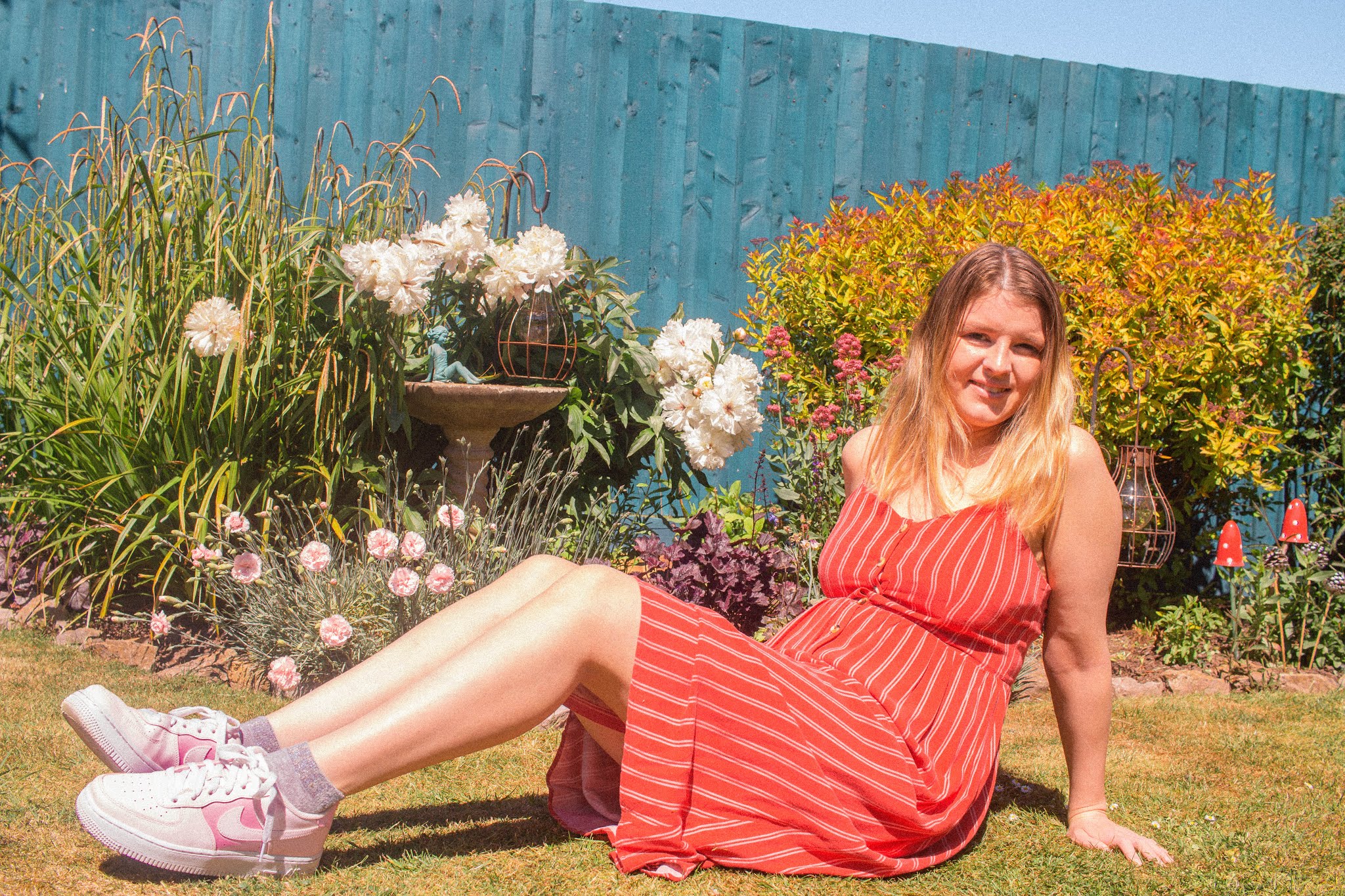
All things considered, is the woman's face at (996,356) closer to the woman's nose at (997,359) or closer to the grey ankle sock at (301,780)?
the woman's nose at (997,359)

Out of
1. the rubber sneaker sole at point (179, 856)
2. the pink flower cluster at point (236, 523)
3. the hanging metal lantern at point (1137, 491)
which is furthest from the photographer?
the hanging metal lantern at point (1137, 491)

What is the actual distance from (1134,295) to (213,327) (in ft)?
10.5

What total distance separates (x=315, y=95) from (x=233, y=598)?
261 centimetres

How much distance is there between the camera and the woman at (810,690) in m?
1.78

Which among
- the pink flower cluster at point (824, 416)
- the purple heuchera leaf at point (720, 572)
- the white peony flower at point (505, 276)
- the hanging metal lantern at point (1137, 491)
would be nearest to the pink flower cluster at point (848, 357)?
the pink flower cluster at point (824, 416)

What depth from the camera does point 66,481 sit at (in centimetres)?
350

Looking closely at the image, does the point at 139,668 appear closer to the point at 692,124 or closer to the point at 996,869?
the point at 996,869

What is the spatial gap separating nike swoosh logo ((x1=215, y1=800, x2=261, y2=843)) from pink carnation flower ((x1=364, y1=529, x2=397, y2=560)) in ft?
4.34

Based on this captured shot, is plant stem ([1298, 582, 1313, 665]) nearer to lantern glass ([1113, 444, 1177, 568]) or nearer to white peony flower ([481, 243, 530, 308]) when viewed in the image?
lantern glass ([1113, 444, 1177, 568])

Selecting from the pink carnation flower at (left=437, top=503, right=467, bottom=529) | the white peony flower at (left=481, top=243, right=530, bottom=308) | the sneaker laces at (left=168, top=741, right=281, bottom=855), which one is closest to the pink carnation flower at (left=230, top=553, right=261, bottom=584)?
the pink carnation flower at (left=437, top=503, right=467, bottom=529)

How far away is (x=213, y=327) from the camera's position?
3.24 metres

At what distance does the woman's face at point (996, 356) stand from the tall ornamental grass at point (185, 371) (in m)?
1.94

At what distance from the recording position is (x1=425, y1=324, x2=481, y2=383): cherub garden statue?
3693 millimetres

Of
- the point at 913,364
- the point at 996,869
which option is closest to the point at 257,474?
the point at 913,364
